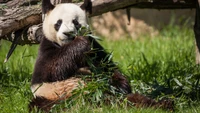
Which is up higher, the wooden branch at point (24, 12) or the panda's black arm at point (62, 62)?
the wooden branch at point (24, 12)

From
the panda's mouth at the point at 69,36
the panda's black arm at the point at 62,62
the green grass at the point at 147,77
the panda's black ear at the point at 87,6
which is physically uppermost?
the panda's black ear at the point at 87,6

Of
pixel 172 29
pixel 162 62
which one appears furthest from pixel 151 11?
pixel 162 62

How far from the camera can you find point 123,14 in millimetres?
13344

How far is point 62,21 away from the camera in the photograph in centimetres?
577

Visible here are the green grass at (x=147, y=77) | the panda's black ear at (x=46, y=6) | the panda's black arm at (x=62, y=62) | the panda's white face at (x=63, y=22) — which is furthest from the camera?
the panda's black ear at (x=46, y=6)

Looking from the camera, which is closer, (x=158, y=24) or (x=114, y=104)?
(x=114, y=104)

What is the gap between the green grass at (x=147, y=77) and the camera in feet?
19.1

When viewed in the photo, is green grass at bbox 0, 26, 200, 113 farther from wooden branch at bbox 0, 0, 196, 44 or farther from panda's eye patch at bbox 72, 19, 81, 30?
panda's eye patch at bbox 72, 19, 81, 30

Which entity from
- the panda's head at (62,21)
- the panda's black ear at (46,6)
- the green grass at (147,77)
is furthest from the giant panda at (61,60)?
the green grass at (147,77)

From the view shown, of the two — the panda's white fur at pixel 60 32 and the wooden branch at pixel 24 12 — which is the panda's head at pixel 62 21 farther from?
the wooden branch at pixel 24 12

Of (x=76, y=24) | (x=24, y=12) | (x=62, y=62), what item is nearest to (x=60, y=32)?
(x=76, y=24)

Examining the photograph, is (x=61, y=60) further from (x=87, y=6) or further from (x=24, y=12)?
(x=24, y=12)

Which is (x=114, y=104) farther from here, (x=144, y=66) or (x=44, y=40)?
(x=144, y=66)

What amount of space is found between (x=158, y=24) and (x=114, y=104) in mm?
7797
